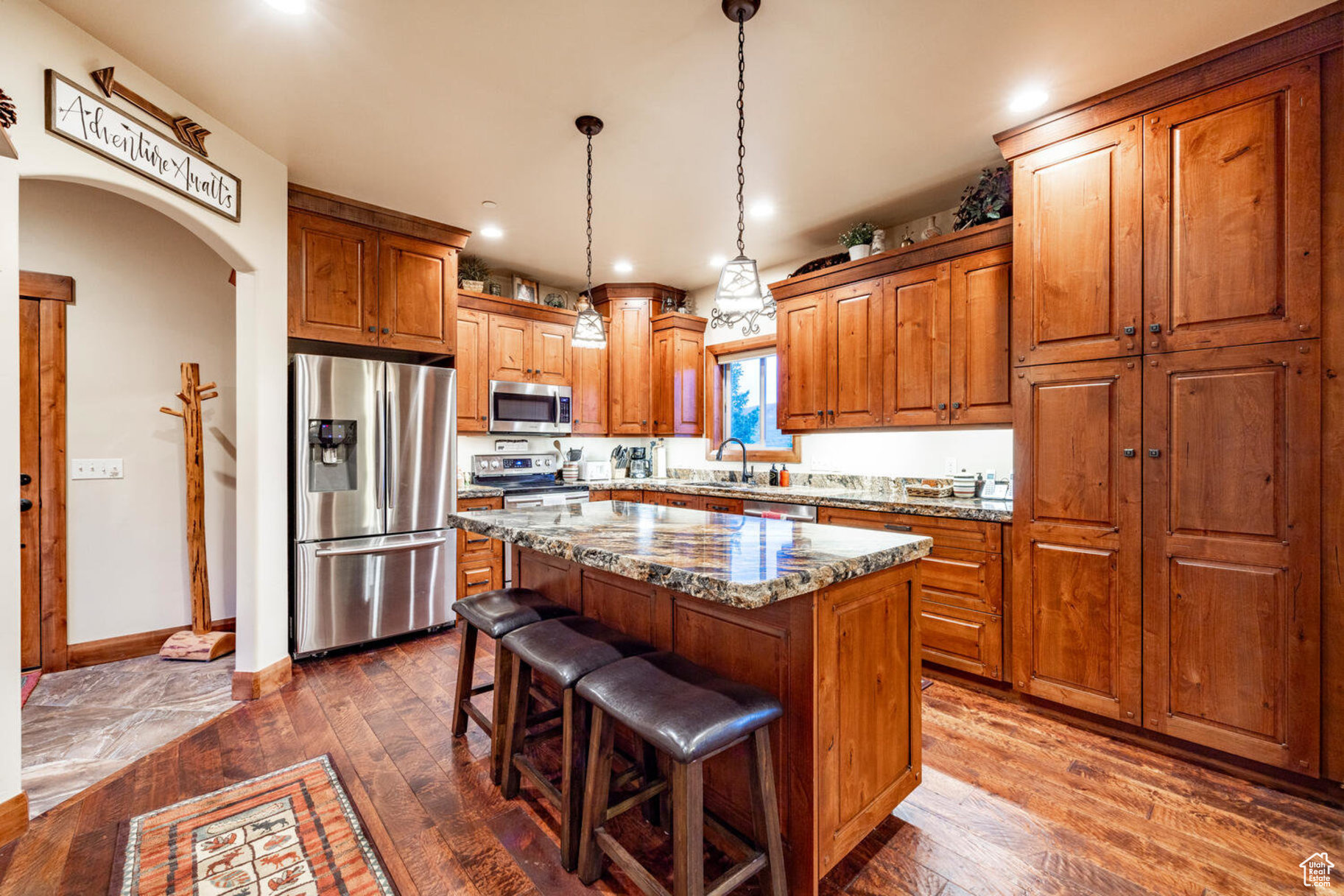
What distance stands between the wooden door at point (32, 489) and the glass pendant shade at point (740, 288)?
3.70 meters

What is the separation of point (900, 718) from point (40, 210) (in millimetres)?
4845

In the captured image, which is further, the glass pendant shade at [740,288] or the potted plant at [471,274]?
the potted plant at [471,274]

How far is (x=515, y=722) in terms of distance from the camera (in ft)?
6.29

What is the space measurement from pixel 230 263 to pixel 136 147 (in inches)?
23.7

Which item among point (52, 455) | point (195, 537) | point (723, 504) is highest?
point (52, 455)

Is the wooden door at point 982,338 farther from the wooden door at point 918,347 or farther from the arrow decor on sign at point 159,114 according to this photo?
the arrow decor on sign at point 159,114

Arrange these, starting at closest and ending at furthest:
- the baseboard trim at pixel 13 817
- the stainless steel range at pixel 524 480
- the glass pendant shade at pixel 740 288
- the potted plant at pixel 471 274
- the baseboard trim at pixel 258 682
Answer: the baseboard trim at pixel 13 817 < the glass pendant shade at pixel 740 288 < the baseboard trim at pixel 258 682 < the stainless steel range at pixel 524 480 < the potted plant at pixel 471 274

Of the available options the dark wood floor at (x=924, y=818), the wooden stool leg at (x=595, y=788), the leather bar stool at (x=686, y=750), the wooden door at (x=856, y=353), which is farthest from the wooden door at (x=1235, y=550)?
the wooden stool leg at (x=595, y=788)

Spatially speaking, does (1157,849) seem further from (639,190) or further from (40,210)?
(40,210)

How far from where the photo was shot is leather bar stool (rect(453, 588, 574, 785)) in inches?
78.4

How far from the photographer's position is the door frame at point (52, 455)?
9.71 feet

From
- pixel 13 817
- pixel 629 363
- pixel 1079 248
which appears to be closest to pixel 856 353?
pixel 1079 248

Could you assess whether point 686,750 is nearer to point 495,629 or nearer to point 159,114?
point 495,629

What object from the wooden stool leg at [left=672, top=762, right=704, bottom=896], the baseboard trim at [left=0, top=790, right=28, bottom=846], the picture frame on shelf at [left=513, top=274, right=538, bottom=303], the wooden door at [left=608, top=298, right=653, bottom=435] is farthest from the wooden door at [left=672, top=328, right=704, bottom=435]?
the baseboard trim at [left=0, top=790, right=28, bottom=846]
